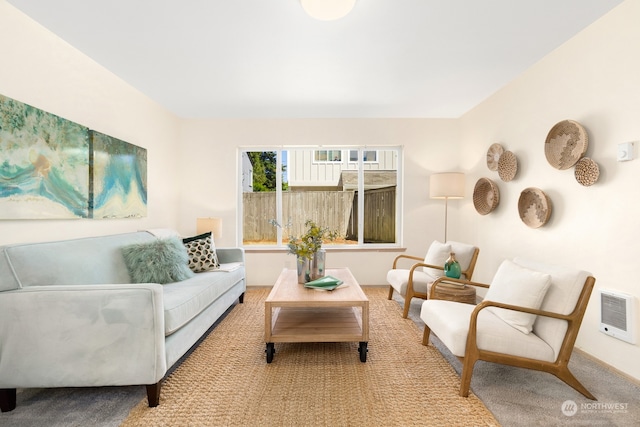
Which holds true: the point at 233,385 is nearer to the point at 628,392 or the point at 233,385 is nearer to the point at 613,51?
the point at 628,392

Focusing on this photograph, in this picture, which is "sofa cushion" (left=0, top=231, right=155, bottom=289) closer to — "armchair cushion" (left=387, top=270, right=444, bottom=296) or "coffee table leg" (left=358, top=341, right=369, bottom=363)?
"coffee table leg" (left=358, top=341, right=369, bottom=363)

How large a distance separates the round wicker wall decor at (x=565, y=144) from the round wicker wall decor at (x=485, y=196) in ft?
2.86

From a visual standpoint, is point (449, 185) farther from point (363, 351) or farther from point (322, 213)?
point (363, 351)

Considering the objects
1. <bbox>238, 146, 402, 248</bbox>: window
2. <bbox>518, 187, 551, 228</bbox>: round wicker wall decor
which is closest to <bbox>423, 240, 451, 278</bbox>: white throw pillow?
<bbox>518, 187, 551, 228</bbox>: round wicker wall decor

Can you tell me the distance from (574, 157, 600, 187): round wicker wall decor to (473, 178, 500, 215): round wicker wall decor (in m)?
1.11

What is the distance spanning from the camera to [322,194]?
15.8 feet

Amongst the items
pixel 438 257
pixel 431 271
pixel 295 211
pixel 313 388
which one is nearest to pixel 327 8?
pixel 313 388

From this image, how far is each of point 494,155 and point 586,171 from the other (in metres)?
1.30

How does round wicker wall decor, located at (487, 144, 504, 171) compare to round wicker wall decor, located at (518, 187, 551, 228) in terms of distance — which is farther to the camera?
round wicker wall decor, located at (487, 144, 504, 171)

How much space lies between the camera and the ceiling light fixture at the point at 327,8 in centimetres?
192

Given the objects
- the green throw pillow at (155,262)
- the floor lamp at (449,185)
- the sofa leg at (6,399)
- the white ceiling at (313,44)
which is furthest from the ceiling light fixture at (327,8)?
the sofa leg at (6,399)

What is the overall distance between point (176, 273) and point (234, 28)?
6.79 ft

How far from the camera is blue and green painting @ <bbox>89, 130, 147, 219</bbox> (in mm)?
2811

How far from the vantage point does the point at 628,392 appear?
1901 mm
